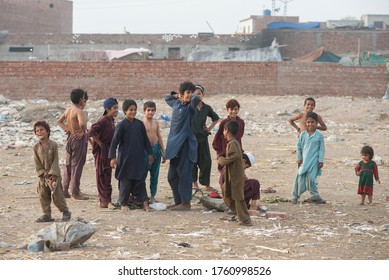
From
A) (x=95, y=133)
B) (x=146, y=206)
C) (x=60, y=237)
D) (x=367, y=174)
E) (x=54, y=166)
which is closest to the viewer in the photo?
(x=60, y=237)

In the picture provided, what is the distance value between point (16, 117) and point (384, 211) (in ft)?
45.7

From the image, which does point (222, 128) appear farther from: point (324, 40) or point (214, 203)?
point (324, 40)

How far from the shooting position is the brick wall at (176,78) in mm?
27844

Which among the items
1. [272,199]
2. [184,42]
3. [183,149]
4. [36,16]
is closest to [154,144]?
[183,149]

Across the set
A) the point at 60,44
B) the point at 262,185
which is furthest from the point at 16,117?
the point at 60,44

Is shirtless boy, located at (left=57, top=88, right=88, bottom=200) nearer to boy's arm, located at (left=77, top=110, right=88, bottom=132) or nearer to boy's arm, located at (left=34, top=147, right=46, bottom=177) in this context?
boy's arm, located at (left=77, top=110, right=88, bottom=132)

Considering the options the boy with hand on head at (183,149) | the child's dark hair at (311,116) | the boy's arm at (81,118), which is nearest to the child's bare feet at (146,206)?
the boy with hand on head at (183,149)

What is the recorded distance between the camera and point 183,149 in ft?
31.8

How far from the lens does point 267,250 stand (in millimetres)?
7176

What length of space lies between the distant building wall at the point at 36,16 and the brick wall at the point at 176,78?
1967 cm

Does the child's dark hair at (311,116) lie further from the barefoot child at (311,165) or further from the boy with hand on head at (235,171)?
the boy with hand on head at (235,171)

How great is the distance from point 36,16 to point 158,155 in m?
42.2

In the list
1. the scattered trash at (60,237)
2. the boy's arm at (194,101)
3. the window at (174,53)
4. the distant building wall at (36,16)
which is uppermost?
the distant building wall at (36,16)

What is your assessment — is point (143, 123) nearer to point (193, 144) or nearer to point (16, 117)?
point (193, 144)
